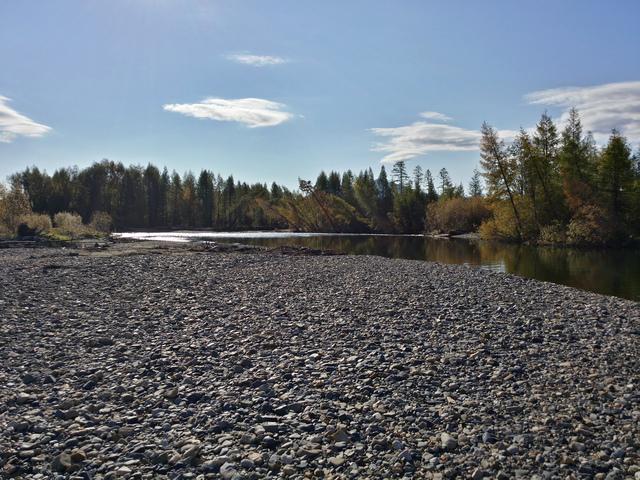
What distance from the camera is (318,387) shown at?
9766mm

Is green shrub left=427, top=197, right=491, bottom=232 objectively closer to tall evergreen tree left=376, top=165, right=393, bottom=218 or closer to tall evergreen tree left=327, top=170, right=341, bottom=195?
tall evergreen tree left=376, top=165, right=393, bottom=218

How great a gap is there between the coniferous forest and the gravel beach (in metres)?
48.7

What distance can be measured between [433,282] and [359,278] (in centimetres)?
Result: 380

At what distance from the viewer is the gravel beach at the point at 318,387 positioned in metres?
7.12

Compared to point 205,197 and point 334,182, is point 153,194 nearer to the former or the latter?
point 205,197

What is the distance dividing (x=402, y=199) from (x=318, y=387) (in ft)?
353

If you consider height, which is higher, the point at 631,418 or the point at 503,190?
the point at 503,190

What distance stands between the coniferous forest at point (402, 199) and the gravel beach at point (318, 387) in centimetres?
4870

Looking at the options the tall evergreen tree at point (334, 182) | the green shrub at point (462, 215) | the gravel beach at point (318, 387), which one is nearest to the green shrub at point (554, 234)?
the green shrub at point (462, 215)

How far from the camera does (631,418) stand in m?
8.45

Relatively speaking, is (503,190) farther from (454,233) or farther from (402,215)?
(402,215)

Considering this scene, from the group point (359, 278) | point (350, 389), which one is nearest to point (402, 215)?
point (359, 278)

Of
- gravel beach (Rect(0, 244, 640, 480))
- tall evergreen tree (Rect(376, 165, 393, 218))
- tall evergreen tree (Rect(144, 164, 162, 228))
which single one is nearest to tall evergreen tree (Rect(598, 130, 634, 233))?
gravel beach (Rect(0, 244, 640, 480))

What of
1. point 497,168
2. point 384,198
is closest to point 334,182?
point 384,198
